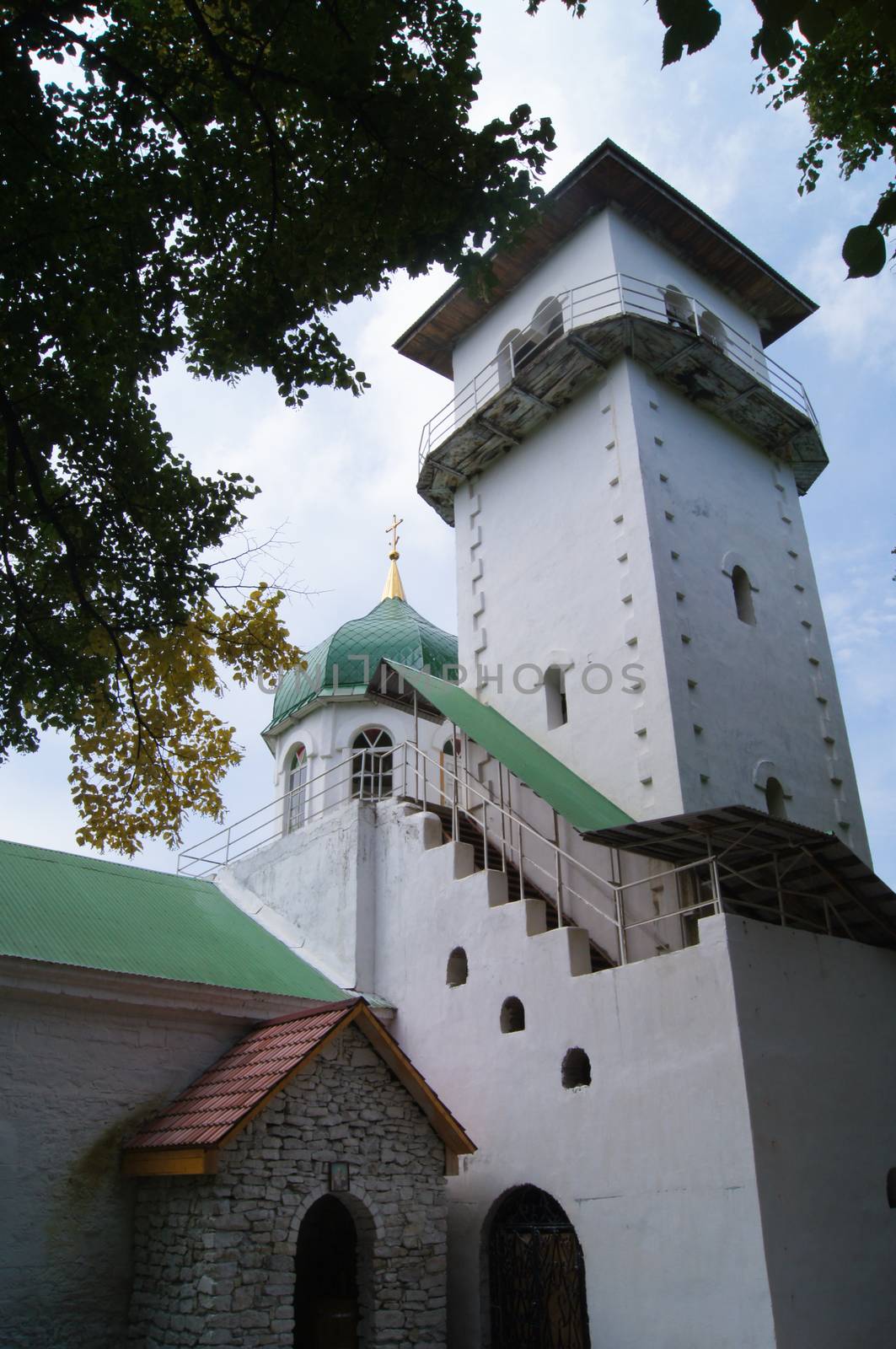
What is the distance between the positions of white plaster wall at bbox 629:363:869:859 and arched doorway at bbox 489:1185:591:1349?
499 centimetres

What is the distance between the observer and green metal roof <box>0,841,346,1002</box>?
1217 centimetres

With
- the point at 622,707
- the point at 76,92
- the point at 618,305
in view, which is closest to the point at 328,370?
the point at 76,92

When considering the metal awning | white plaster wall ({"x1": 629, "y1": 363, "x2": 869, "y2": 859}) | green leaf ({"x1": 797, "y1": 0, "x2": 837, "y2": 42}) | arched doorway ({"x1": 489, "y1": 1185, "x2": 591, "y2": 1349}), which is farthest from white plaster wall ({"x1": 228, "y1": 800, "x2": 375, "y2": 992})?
green leaf ({"x1": 797, "y1": 0, "x2": 837, "y2": 42})

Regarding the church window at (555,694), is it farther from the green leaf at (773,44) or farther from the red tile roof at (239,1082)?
the green leaf at (773,44)

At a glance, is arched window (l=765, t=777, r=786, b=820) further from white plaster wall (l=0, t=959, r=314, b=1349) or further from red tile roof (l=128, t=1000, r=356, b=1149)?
white plaster wall (l=0, t=959, r=314, b=1349)

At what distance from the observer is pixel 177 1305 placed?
1000cm

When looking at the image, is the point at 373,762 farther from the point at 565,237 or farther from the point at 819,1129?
the point at 819,1129

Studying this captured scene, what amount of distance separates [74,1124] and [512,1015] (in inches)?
194

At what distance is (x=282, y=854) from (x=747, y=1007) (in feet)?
29.8

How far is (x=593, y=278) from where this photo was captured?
1789 cm

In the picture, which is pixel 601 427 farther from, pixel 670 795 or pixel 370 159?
pixel 370 159

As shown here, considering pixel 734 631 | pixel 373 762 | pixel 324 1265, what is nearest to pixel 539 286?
pixel 734 631

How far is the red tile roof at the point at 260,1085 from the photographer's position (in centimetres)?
1034

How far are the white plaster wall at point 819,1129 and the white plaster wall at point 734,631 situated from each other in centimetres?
302
